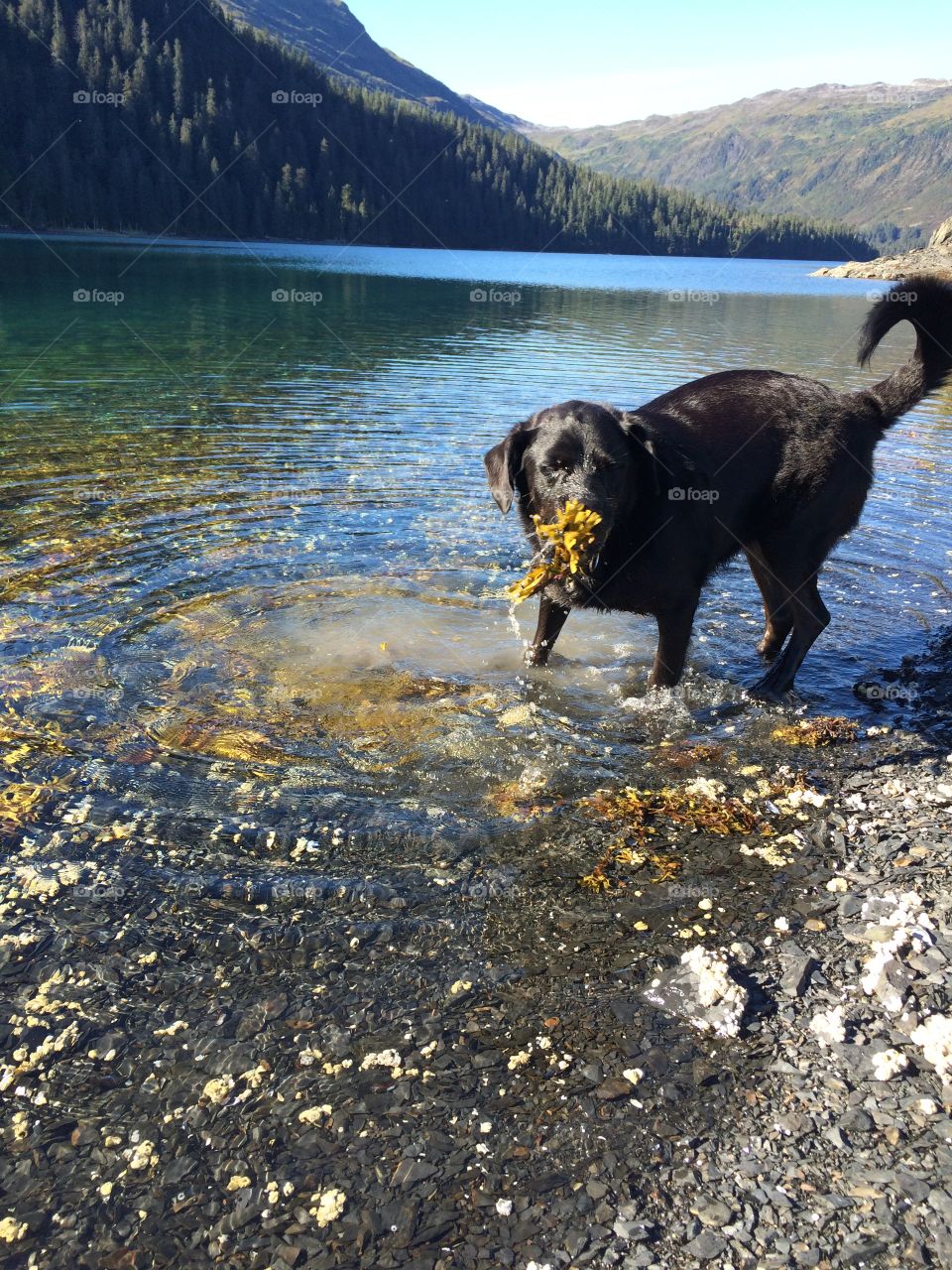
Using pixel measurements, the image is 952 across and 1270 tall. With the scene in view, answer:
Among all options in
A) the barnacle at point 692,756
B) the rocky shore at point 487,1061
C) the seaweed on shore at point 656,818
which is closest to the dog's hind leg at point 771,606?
the barnacle at point 692,756

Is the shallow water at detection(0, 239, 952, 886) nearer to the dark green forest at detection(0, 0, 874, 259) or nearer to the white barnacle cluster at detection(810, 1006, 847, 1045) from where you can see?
the white barnacle cluster at detection(810, 1006, 847, 1045)

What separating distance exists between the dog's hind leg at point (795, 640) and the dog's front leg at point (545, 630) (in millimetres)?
1700

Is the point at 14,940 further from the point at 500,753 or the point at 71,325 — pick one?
the point at 71,325

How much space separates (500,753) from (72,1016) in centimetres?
304

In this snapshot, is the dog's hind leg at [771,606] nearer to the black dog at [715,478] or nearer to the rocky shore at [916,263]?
the black dog at [715,478]

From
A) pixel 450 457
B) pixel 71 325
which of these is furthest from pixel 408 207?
pixel 450 457

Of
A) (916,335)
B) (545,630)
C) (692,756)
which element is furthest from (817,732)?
(916,335)

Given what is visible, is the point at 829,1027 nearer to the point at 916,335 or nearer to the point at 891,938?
the point at 891,938

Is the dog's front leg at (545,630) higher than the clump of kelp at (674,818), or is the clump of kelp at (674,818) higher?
the dog's front leg at (545,630)

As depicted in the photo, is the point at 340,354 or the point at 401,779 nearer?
the point at 401,779

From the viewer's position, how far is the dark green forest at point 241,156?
103 metres

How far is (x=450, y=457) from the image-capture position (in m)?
13.7

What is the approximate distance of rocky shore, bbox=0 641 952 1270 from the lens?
267cm

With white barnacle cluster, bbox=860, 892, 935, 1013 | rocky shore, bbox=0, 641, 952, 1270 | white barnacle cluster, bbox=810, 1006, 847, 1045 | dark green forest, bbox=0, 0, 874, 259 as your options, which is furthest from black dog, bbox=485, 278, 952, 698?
dark green forest, bbox=0, 0, 874, 259
